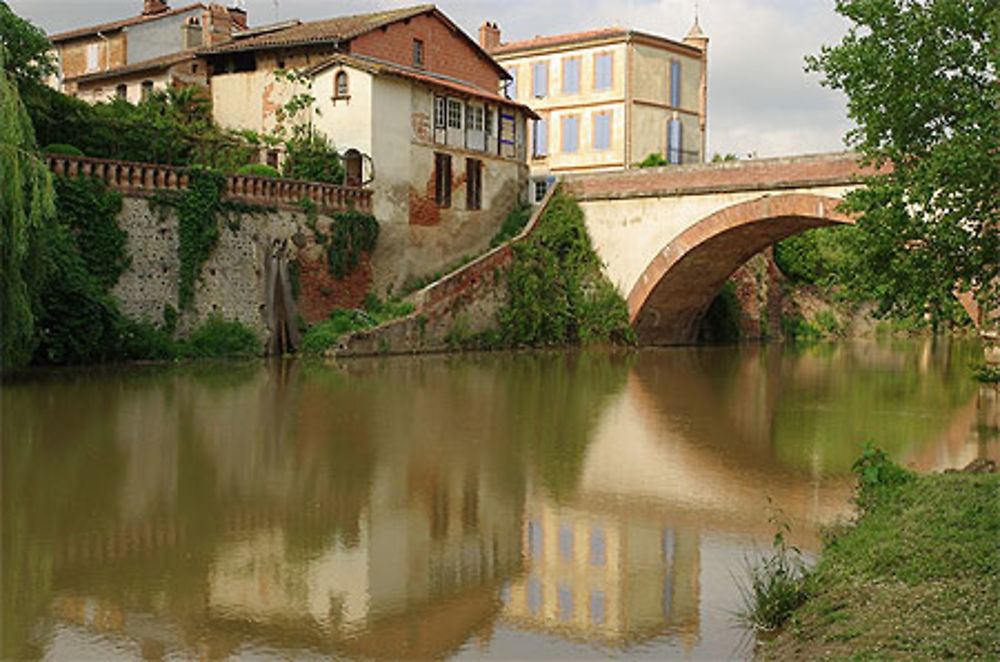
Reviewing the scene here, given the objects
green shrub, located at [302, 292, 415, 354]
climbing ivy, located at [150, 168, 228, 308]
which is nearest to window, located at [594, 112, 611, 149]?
green shrub, located at [302, 292, 415, 354]

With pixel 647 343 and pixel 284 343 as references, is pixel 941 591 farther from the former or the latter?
pixel 647 343

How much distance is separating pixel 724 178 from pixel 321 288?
1102 centimetres

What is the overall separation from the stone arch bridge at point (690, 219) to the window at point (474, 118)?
3151mm

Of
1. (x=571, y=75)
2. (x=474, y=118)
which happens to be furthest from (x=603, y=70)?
(x=474, y=118)

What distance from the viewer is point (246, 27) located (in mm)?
41312

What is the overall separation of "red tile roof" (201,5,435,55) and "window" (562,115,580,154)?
10659 millimetres

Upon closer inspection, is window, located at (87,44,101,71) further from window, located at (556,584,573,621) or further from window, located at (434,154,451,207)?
window, located at (556,584,573,621)

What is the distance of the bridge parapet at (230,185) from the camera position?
2458 cm

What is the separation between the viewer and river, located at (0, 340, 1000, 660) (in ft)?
24.1

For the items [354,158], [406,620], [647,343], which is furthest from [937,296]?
[647,343]

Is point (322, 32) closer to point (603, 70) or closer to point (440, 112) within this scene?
point (440, 112)

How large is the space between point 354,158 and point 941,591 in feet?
86.4

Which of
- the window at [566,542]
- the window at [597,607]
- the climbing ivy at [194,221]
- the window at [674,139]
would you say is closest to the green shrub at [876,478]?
the window at [566,542]

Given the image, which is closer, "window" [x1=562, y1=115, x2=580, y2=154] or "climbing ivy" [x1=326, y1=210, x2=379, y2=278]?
"climbing ivy" [x1=326, y1=210, x2=379, y2=278]
